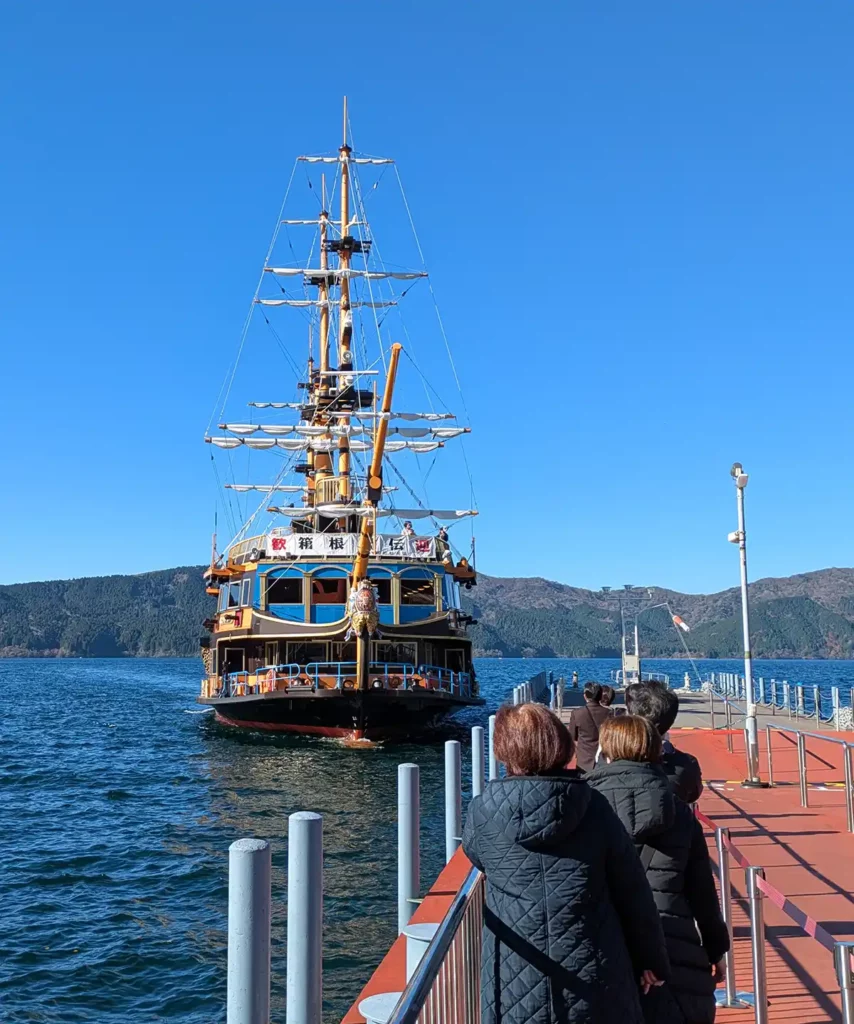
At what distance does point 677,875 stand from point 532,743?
991 millimetres

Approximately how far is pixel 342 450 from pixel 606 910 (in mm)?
37275

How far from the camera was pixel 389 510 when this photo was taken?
34812 mm

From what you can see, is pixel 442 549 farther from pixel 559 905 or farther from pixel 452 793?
pixel 559 905

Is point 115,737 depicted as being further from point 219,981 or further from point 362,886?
point 219,981

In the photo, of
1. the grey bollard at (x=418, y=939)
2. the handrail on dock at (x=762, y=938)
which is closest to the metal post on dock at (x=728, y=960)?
the handrail on dock at (x=762, y=938)

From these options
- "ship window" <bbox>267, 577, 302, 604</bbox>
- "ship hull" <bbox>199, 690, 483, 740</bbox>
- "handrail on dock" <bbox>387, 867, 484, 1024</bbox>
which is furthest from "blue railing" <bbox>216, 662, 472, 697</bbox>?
"handrail on dock" <bbox>387, 867, 484, 1024</bbox>

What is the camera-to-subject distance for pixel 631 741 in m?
3.68

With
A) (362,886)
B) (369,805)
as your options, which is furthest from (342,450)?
(362,886)

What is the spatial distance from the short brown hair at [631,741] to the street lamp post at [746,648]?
402 inches

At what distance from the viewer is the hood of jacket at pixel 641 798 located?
3.51m

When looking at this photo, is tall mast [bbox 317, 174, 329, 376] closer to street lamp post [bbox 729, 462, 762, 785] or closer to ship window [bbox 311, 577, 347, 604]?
Answer: ship window [bbox 311, 577, 347, 604]

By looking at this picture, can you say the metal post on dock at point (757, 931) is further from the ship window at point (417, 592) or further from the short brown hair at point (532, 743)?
the ship window at point (417, 592)

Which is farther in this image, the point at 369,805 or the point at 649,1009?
the point at 369,805

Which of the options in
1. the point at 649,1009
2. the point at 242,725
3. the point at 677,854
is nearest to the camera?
the point at 649,1009
